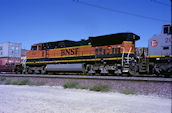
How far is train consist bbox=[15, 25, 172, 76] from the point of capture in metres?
13.1

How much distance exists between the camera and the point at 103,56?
1627 centimetres

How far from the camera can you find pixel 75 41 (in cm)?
1875

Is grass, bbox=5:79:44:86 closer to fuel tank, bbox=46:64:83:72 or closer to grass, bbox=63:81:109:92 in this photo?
grass, bbox=63:81:109:92

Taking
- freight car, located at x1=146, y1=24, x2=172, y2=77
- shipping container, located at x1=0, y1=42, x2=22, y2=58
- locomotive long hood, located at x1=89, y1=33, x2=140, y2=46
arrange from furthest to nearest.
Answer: shipping container, located at x1=0, y1=42, x2=22, y2=58 → locomotive long hood, located at x1=89, y1=33, x2=140, y2=46 → freight car, located at x1=146, y1=24, x2=172, y2=77

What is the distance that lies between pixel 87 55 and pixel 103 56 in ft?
5.83

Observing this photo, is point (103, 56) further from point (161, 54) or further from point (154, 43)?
point (161, 54)

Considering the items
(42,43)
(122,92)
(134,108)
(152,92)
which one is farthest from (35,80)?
(134,108)

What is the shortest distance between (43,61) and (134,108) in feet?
52.5

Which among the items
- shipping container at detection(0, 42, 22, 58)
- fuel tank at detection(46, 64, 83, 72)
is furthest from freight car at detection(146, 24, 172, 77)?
shipping container at detection(0, 42, 22, 58)

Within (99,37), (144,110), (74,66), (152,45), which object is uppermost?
(99,37)

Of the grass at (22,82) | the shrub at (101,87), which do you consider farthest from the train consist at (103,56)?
the grass at (22,82)

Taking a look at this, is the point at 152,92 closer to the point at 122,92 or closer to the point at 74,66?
the point at 122,92

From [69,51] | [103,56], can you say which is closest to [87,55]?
[103,56]

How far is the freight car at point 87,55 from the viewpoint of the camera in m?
15.2
